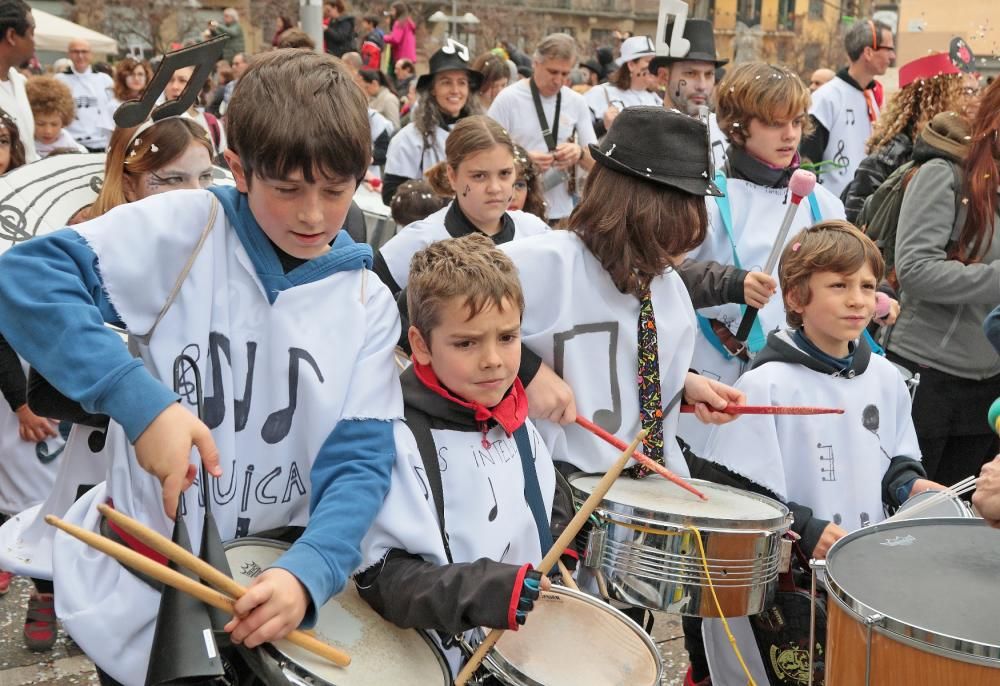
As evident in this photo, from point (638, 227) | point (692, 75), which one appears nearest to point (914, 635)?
point (638, 227)

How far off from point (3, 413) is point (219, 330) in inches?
75.8

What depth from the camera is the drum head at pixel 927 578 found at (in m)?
2.29

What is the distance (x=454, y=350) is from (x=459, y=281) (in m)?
0.16

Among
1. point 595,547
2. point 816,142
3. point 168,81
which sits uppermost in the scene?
point 168,81

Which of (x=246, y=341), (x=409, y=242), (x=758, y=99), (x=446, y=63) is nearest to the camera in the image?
(x=246, y=341)

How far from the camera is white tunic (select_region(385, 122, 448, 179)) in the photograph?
294 inches

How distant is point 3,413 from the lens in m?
3.88

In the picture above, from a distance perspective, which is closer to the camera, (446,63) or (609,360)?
(609,360)

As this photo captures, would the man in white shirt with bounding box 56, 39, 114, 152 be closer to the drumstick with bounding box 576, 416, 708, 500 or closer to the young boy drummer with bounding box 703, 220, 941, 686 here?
the young boy drummer with bounding box 703, 220, 941, 686

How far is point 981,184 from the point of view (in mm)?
4406

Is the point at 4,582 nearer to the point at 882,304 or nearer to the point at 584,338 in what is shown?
the point at 584,338

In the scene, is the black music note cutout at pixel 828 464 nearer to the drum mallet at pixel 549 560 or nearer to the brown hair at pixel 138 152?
the drum mallet at pixel 549 560

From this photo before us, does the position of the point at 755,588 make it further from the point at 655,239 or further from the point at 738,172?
→ the point at 738,172

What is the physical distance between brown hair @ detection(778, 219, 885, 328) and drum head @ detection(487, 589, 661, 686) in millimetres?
1564
